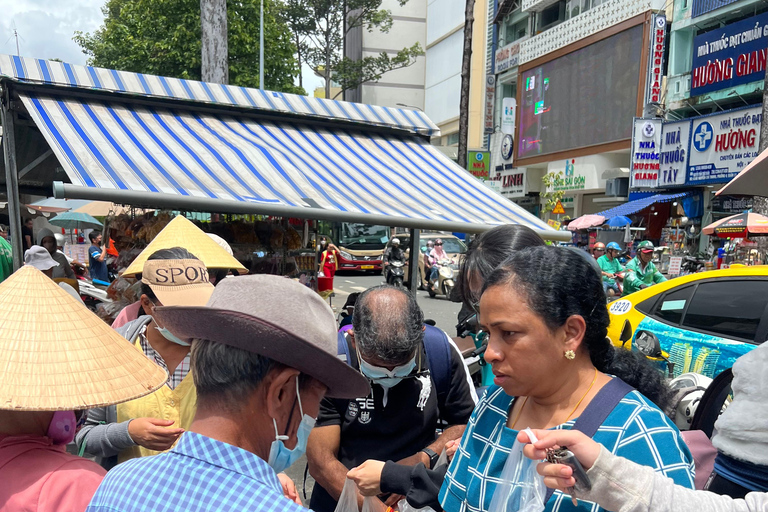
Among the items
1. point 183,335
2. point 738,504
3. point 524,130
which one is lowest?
point 738,504

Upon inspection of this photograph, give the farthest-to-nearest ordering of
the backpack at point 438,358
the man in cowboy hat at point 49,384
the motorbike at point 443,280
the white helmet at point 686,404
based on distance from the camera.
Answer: the motorbike at point 443,280, the white helmet at point 686,404, the backpack at point 438,358, the man in cowboy hat at point 49,384

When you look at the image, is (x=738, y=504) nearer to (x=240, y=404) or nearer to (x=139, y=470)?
(x=240, y=404)

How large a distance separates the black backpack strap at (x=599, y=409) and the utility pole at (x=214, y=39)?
7.54 m

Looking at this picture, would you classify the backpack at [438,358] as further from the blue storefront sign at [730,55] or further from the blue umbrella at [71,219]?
the blue storefront sign at [730,55]

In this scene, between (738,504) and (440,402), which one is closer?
(738,504)

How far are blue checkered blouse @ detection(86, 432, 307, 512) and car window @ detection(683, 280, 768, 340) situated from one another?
4.64 metres

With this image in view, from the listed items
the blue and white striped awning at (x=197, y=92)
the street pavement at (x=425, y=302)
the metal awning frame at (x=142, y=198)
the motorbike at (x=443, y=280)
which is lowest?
the street pavement at (x=425, y=302)

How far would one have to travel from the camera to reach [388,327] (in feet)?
7.70

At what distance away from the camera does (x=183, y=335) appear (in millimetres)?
1333

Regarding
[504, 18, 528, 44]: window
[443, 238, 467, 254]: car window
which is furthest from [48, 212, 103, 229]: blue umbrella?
[504, 18, 528, 44]: window

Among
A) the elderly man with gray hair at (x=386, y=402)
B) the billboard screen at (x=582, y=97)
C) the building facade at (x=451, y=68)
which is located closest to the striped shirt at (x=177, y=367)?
the elderly man with gray hair at (x=386, y=402)

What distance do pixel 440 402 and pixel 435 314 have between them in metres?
10.8

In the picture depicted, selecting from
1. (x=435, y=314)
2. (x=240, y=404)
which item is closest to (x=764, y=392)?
(x=240, y=404)

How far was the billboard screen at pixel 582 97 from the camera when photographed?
75.3 ft
